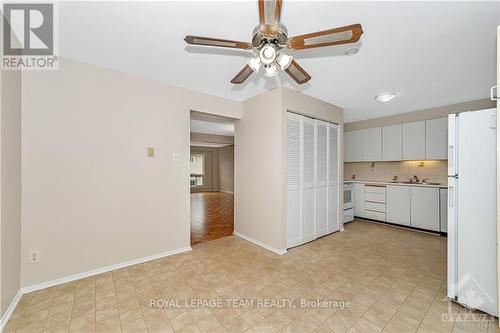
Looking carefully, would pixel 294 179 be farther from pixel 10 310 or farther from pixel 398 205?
pixel 10 310

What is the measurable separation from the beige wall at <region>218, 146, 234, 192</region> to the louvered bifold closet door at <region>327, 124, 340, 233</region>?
6964 mm

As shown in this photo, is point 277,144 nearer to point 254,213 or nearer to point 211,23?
point 254,213

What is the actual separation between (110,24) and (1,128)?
4.12ft

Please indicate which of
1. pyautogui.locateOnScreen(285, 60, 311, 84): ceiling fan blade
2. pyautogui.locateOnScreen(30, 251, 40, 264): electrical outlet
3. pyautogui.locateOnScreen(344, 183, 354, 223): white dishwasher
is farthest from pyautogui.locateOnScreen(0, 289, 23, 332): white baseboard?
pyautogui.locateOnScreen(344, 183, 354, 223): white dishwasher

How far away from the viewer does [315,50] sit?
2174 millimetres

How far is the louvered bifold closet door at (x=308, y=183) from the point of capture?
3.47 meters

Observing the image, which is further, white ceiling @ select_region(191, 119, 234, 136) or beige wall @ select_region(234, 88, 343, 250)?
white ceiling @ select_region(191, 119, 234, 136)

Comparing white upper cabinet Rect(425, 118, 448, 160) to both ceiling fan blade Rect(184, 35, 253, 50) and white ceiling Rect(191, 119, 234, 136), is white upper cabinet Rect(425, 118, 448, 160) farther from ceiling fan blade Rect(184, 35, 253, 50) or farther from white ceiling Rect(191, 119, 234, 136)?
ceiling fan blade Rect(184, 35, 253, 50)

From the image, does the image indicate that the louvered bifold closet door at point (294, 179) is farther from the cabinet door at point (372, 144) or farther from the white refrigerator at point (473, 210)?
the cabinet door at point (372, 144)

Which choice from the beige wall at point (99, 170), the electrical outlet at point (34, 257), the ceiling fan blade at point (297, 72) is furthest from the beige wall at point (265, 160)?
the electrical outlet at point (34, 257)

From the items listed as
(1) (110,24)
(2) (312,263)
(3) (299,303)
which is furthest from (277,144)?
(1) (110,24)

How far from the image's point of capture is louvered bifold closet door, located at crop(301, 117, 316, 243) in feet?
11.4

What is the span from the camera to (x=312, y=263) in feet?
9.21

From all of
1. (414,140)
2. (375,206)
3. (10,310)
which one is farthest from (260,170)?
(414,140)
